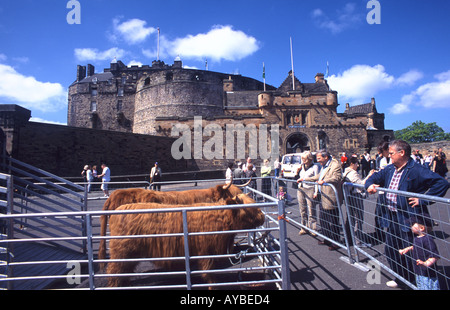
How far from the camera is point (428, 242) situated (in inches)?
103

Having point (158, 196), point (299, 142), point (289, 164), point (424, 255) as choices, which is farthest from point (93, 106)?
point (424, 255)

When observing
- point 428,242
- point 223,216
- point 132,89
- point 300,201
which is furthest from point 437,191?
point 132,89

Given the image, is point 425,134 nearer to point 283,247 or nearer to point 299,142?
point 299,142

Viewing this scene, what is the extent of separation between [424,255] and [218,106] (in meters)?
41.2

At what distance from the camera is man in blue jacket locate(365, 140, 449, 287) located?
274 centimetres

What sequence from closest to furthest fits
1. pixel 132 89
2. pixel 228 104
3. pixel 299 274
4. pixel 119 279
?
pixel 119 279, pixel 299 274, pixel 228 104, pixel 132 89

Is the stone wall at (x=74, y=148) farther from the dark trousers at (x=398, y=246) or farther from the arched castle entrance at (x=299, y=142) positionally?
the arched castle entrance at (x=299, y=142)

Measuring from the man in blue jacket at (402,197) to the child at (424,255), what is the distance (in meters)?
0.11

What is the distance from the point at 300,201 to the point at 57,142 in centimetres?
1598

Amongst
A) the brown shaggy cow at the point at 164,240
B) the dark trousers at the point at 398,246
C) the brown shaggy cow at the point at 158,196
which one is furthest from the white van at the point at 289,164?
the brown shaggy cow at the point at 164,240

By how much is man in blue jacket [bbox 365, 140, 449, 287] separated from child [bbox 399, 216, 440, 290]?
11 cm

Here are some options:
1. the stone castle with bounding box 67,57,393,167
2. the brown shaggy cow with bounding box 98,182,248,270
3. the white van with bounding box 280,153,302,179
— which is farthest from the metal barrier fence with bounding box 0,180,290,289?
the stone castle with bounding box 67,57,393,167

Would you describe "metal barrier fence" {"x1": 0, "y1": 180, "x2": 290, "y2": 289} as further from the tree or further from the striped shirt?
the tree
